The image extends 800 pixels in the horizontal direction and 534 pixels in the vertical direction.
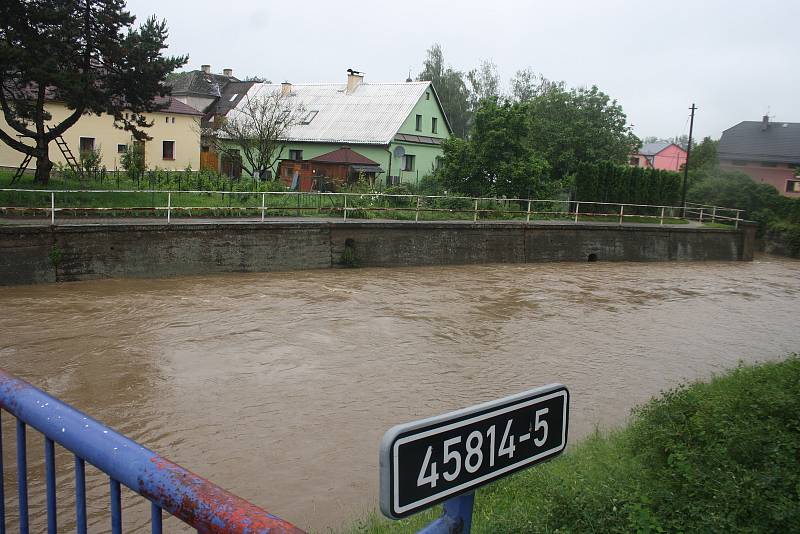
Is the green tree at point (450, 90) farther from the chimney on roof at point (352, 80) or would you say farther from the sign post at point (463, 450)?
the sign post at point (463, 450)

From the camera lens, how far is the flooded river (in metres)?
8.87

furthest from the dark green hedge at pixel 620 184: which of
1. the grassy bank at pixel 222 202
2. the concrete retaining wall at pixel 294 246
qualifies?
the concrete retaining wall at pixel 294 246

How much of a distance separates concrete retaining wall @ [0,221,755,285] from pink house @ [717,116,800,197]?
3461 centimetres

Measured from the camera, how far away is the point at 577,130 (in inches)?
1784

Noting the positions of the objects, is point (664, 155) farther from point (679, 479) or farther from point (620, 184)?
point (679, 479)

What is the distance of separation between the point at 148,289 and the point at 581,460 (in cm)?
1397

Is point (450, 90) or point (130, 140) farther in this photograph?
point (450, 90)

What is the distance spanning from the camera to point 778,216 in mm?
42812

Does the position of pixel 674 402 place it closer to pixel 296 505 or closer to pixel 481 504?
pixel 481 504

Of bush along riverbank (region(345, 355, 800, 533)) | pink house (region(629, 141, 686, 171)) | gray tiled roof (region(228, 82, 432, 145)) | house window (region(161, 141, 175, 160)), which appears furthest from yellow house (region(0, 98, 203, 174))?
pink house (region(629, 141, 686, 171))

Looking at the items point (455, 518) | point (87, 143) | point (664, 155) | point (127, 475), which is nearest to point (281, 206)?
point (87, 143)

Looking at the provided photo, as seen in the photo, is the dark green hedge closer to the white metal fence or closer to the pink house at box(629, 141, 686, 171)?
the white metal fence

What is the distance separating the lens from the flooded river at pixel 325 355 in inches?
349

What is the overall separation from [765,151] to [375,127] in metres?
41.7
